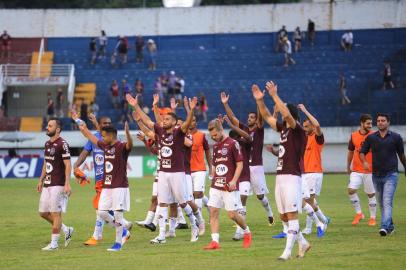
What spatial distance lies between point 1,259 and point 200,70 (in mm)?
47001

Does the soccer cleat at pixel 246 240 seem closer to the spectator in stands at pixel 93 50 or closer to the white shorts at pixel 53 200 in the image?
the white shorts at pixel 53 200

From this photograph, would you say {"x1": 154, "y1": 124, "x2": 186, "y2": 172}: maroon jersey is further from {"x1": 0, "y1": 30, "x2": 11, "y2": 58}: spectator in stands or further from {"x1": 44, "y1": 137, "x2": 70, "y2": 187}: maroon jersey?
{"x1": 0, "y1": 30, "x2": 11, "y2": 58}: spectator in stands

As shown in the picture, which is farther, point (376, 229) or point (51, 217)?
point (376, 229)

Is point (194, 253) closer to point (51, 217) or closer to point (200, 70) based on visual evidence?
point (51, 217)

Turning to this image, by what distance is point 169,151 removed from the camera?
61.0ft

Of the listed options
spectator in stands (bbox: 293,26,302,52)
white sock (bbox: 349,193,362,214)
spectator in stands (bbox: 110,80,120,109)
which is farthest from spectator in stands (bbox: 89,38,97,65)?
white sock (bbox: 349,193,362,214)

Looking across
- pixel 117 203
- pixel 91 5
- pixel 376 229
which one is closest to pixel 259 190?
pixel 376 229

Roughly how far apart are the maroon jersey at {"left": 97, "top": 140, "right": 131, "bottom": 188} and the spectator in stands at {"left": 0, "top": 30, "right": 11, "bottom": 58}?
49.4 meters

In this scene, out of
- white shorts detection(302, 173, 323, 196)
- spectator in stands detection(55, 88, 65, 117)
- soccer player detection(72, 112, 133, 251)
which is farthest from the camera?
spectator in stands detection(55, 88, 65, 117)

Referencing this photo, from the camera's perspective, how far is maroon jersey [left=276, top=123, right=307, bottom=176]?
15852 millimetres

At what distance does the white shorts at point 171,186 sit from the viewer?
61.4ft

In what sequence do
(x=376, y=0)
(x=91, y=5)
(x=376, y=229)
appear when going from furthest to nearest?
(x=91, y=5)
(x=376, y=0)
(x=376, y=229)

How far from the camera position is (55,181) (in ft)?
59.6

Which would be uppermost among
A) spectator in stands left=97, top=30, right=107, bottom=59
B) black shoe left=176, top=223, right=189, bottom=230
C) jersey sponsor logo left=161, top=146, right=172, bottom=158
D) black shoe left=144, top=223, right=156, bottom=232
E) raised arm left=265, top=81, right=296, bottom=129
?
spectator in stands left=97, top=30, right=107, bottom=59
